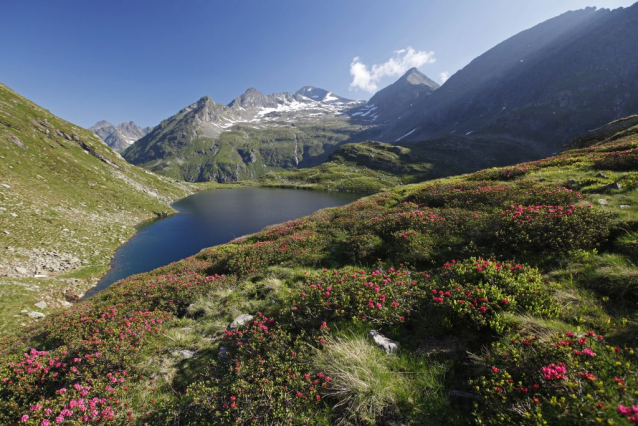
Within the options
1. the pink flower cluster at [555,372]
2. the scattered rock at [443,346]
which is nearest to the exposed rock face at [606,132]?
the scattered rock at [443,346]

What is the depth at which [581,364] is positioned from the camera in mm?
3801

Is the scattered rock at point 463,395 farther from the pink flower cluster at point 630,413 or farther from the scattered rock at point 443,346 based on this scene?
the pink flower cluster at point 630,413

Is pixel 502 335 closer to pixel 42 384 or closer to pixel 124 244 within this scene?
pixel 42 384

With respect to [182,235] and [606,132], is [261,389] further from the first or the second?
[606,132]

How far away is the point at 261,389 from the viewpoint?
510cm

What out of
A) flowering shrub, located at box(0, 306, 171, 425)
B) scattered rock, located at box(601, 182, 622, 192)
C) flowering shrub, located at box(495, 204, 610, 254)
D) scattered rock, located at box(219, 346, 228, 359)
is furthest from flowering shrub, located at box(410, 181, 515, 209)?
flowering shrub, located at box(0, 306, 171, 425)

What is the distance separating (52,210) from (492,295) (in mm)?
55851

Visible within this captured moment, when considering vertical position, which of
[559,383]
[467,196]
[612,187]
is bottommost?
[612,187]

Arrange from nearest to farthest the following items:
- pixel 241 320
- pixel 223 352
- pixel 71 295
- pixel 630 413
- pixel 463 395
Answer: pixel 630 413 → pixel 463 395 → pixel 223 352 → pixel 241 320 → pixel 71 295

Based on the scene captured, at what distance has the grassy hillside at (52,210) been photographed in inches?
923

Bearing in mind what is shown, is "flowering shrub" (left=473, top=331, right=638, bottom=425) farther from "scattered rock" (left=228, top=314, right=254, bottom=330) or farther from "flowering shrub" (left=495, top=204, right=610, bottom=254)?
"scattered rock" (left=228, top=314, right=254, bottom=330)

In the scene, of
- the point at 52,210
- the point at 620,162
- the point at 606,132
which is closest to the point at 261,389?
the point at 620,162

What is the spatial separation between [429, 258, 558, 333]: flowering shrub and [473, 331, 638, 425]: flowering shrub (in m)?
1.09

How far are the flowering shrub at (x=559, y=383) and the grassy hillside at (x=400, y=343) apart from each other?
2 centimetres
